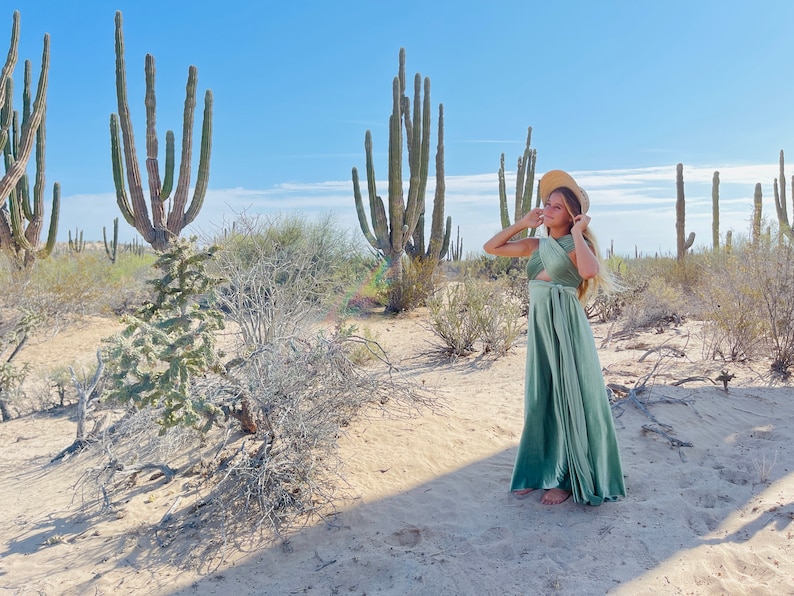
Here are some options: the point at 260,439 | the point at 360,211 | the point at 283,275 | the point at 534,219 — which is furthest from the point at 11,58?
the point at 534,219

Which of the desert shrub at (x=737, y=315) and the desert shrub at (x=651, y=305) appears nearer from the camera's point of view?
the desert shrub at (x=737, y=315)

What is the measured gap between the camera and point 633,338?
8.68 m

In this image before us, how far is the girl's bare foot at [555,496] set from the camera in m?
3.32

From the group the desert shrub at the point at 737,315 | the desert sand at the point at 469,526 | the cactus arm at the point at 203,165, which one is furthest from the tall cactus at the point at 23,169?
the desert shrub at the point at 737,315

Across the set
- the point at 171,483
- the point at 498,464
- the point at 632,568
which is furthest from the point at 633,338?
the point at 171,483

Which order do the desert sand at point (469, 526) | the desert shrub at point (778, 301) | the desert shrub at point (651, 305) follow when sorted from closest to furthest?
the desert sand at point (469, 526) < the desert shrub at point (778, 301) < the desert shrub at point (651, 305)

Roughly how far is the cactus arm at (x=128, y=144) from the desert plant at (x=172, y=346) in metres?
7.52

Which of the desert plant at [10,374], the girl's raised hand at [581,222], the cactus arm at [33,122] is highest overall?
the cactus arm at [33,122]

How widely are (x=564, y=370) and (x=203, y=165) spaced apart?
914 cm

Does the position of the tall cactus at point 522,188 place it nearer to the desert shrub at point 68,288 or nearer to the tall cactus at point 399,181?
the tall cactus at point 399,181

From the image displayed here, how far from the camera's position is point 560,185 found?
3.20 m

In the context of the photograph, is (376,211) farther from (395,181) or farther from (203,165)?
(203,165)

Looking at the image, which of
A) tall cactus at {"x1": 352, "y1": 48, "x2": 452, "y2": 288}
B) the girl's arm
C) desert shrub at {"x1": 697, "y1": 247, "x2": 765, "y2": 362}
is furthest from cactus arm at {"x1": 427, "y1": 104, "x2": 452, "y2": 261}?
the girl's arm

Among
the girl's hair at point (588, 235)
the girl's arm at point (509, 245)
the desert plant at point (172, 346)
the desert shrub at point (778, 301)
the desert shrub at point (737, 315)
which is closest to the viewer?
the girl's hair at point (588, 235)
